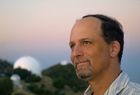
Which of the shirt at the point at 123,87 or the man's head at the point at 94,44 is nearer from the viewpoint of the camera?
the shirt at the point at 123,87

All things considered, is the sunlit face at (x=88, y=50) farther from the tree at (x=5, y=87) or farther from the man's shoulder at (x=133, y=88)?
the tree at (x=5, y=87)

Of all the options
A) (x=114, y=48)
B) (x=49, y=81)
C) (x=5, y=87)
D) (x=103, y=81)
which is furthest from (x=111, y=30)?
(x=49, y=81)

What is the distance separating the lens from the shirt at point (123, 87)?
5.76ft

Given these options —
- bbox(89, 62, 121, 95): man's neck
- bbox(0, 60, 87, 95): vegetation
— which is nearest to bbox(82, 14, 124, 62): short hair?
bbox(89, 62, 121, 95): man's neck

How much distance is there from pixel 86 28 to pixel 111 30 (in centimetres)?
13

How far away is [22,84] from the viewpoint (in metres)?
25.6

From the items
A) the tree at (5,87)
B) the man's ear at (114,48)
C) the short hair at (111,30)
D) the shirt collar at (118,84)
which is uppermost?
the tree at (5,87)

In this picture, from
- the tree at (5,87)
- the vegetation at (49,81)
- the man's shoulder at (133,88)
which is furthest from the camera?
the vegetation at (49,81)

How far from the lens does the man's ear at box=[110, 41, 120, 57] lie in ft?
6.31

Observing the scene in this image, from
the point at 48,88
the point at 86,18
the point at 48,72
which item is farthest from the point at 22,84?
the point at 86,18

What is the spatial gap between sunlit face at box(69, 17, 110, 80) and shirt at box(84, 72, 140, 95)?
9 centimetres

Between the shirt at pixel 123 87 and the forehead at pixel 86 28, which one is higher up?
the forehead at pixel 86 28

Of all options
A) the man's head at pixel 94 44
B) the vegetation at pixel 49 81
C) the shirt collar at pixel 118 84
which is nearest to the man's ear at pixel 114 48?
the man's head at pixel 94 44

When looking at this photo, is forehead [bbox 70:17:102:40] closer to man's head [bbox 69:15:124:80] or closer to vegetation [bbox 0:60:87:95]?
man's head [bbox 69:15:124:80]
